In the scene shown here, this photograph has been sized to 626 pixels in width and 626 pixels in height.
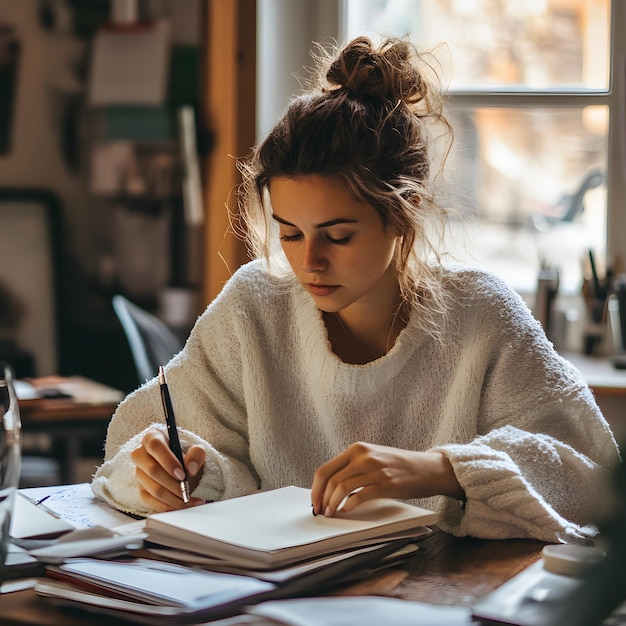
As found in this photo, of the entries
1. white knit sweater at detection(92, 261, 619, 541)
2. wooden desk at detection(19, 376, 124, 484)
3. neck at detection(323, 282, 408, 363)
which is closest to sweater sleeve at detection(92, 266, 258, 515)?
white knit sweater at detection(92, 261, 619, 541)

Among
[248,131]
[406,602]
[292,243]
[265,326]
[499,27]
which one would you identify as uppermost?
[499,27]

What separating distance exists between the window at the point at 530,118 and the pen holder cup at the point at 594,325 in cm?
12

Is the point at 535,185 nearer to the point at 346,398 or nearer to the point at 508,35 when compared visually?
the point at 508,35

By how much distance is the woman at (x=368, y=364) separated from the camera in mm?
1210

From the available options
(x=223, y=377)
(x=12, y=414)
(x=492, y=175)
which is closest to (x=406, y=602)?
(x=12, y=414)

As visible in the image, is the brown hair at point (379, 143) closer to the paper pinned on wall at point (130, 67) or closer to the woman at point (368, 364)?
the woman at point (368, 364)

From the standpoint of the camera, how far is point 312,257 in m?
1.29

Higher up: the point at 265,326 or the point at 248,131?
the point at 248,131

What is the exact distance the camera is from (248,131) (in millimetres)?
2824

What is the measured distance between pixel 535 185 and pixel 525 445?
5.50 feet

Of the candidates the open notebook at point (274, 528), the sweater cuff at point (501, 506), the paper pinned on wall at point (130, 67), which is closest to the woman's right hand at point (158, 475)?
the open notebook at point (274, 528)

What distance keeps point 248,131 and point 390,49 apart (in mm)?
1407

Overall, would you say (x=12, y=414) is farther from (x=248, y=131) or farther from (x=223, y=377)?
A: (x=248, y=131)

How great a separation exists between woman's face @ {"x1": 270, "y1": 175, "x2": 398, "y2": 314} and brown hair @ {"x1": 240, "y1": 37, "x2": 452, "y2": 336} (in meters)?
0.02
